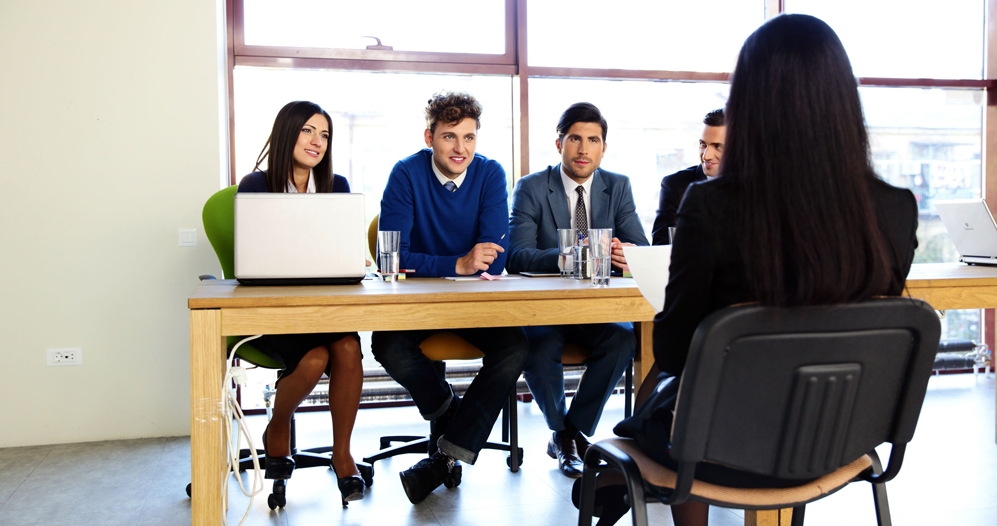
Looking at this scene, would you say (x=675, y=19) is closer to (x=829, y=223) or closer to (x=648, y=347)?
(x=648, y=347)

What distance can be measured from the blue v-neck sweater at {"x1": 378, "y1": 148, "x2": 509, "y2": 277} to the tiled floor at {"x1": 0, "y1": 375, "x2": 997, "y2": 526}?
0.79 metres

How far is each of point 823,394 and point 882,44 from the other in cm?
372

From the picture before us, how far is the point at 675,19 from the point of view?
3.98 metres

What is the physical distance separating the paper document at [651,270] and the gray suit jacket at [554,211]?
3.74 feet

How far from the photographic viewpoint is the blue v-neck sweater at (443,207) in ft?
9.14

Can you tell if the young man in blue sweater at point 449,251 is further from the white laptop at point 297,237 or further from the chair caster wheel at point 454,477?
the white laptop at point 297,237

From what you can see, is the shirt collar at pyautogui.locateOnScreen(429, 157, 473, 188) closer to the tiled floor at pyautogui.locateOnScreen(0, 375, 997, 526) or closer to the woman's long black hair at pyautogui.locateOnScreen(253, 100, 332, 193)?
the woman's long black hair at pyautogui.locateOnScreen(253, 100, 332, 193)

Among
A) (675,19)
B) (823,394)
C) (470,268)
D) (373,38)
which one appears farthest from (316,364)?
(675,19)

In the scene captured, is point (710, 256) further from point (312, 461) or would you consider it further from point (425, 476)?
point (312, 461)

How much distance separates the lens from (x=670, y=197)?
3.03m

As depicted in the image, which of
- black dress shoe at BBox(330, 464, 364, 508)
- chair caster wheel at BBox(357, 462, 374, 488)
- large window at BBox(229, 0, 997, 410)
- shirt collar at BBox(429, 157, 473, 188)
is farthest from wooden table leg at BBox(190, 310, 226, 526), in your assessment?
large window at BBox(229, 0, 997, 410)

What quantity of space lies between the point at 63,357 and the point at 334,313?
6.34 ft

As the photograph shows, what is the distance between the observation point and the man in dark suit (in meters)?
2.94

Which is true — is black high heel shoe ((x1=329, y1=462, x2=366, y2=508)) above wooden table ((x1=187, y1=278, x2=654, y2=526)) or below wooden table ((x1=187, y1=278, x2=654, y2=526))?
below
